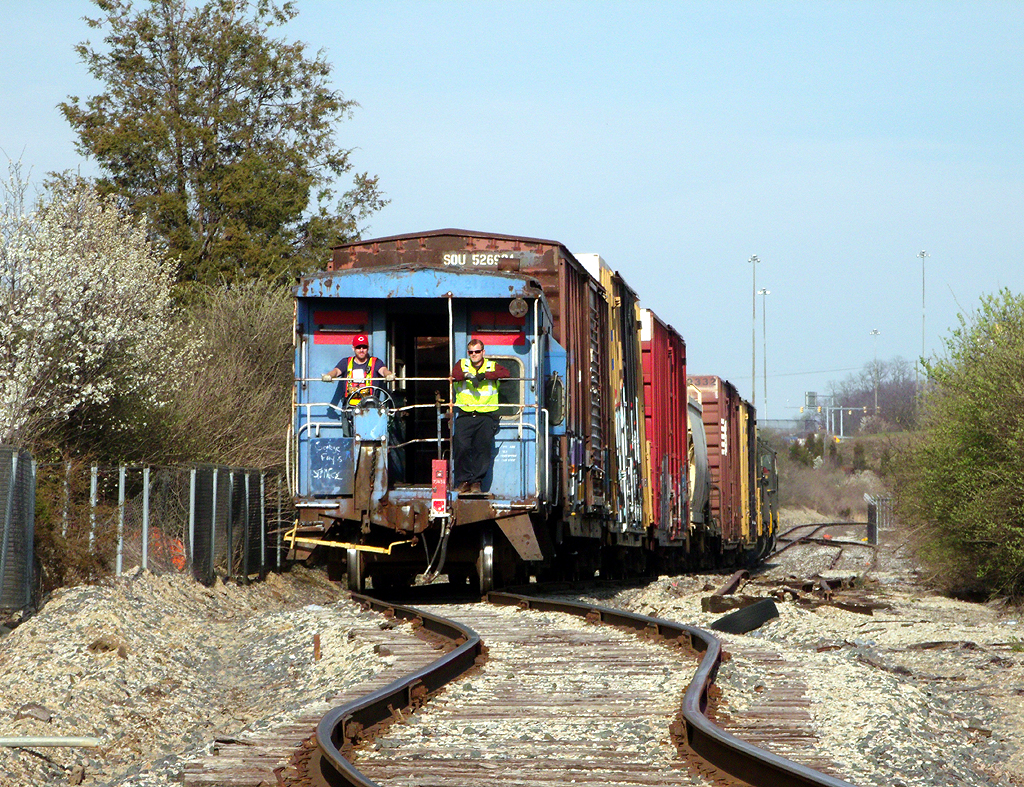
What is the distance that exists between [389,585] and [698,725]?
10.7 m

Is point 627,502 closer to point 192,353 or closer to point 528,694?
point 192,353

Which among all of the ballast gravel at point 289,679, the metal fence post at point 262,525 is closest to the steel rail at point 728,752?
the ballast gravel at point 289,679

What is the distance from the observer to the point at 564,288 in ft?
45.0

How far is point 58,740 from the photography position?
416 centimetres

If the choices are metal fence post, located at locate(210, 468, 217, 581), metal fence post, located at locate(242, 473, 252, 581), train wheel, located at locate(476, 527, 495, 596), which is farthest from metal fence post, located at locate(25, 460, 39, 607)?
metal fence post, located at locate(242, 473, 252, 581)

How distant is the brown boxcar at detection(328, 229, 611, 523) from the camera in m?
13.6

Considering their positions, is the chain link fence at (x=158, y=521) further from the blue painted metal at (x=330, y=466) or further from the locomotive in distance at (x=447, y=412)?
the blue painted metal at (x=330, y=466)

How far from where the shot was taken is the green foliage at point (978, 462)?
1889 centimetres

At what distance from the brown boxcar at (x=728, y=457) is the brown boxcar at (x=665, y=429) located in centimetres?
402

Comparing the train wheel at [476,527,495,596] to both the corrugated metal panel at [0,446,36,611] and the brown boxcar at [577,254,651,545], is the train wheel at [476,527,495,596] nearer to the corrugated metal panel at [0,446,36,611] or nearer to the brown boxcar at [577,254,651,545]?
the brown boxcar at [577,254,651,545]

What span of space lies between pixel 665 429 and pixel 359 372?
26.1 ft

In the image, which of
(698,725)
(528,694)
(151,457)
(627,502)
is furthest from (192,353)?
(698,725)

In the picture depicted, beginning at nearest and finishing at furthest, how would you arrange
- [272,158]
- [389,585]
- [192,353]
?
[389,585]
[192,353]
[272,158]

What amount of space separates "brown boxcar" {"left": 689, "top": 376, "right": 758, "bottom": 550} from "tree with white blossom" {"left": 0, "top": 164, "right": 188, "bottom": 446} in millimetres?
11504
